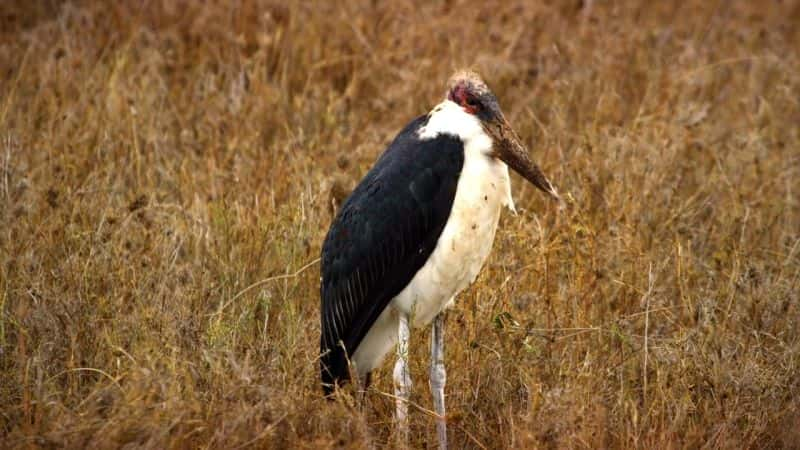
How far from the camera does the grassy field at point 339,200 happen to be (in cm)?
363

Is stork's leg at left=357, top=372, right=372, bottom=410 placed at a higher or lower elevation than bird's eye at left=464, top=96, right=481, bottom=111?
lower

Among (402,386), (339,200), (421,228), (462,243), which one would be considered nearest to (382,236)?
(421,228)

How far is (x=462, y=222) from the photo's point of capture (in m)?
3.73

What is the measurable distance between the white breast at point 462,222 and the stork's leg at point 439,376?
3.8 inches

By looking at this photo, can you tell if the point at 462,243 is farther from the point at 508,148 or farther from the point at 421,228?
the point at 508,148

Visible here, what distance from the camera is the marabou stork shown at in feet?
12.2

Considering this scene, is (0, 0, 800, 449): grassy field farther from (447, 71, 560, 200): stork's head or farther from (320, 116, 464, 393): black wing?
(447, 71, 560, 200): stork's head

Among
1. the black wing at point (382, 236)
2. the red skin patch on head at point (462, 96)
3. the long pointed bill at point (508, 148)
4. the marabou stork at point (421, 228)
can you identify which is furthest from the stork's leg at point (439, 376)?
the red skin patch on head at point (462, 96)

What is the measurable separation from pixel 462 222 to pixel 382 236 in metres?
0.24

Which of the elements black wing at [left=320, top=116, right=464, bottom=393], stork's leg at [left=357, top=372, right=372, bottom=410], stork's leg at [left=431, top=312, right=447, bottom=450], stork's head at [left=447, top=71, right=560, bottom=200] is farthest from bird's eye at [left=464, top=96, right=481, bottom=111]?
stork's leg at [left=357, top=372, right=372, bottom=410]

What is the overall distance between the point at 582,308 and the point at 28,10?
370cm

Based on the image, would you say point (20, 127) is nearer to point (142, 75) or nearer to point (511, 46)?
point (142, 75)

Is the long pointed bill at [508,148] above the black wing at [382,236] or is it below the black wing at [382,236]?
above

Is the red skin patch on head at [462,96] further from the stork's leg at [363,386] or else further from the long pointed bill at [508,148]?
the stork's leg at [363,386]
